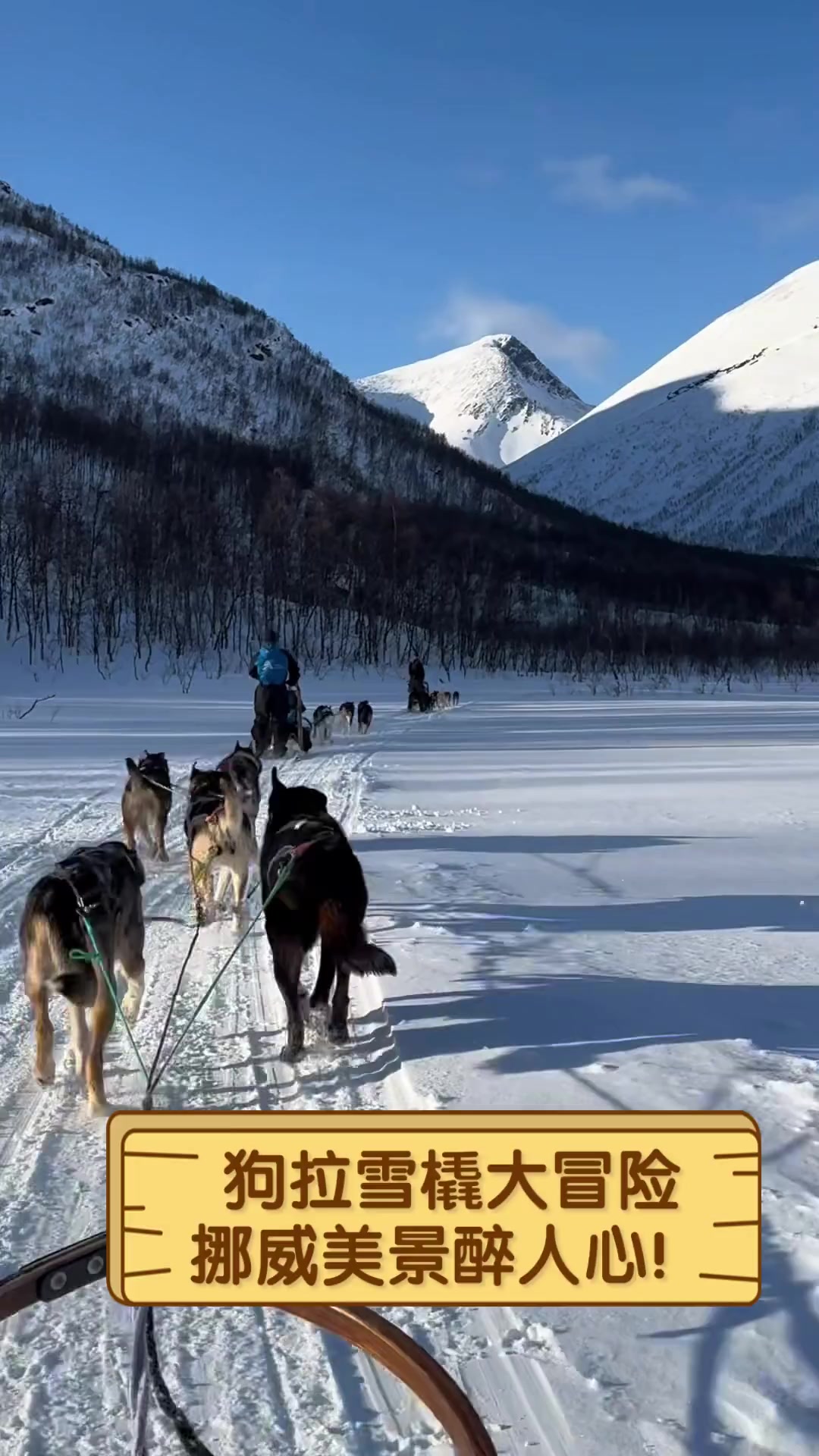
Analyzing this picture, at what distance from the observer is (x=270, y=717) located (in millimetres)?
15164

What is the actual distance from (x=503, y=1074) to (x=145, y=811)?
479 cm

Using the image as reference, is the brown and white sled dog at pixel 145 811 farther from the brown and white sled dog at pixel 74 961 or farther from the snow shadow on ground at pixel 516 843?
the brown and white sled dog at pixel 74 961

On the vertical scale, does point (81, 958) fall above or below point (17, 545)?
below

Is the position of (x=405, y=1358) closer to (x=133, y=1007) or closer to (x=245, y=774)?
(x=133, y=1007)

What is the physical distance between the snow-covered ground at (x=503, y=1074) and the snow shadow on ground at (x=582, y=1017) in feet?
0.05

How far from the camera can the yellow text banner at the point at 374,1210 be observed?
156 cm

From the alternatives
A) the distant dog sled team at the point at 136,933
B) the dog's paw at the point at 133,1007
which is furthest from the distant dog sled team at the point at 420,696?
the dog's paw at the point at 133,1007

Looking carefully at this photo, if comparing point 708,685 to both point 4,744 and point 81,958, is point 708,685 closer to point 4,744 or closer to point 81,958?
point 4,744

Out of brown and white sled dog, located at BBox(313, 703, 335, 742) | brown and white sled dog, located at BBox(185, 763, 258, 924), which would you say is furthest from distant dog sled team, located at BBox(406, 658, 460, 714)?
brown and white sled dog, located at BBox(185, 763, 258, 924)

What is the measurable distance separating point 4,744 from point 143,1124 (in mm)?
16823

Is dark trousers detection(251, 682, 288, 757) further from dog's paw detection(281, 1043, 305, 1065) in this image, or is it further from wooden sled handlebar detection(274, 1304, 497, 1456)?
wooden sled handlebar detection(274, 1304, 497, 1456)

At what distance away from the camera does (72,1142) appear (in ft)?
10.8

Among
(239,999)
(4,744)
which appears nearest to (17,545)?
(4,744)

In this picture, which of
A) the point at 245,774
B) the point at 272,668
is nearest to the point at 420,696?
the point at 272,668
